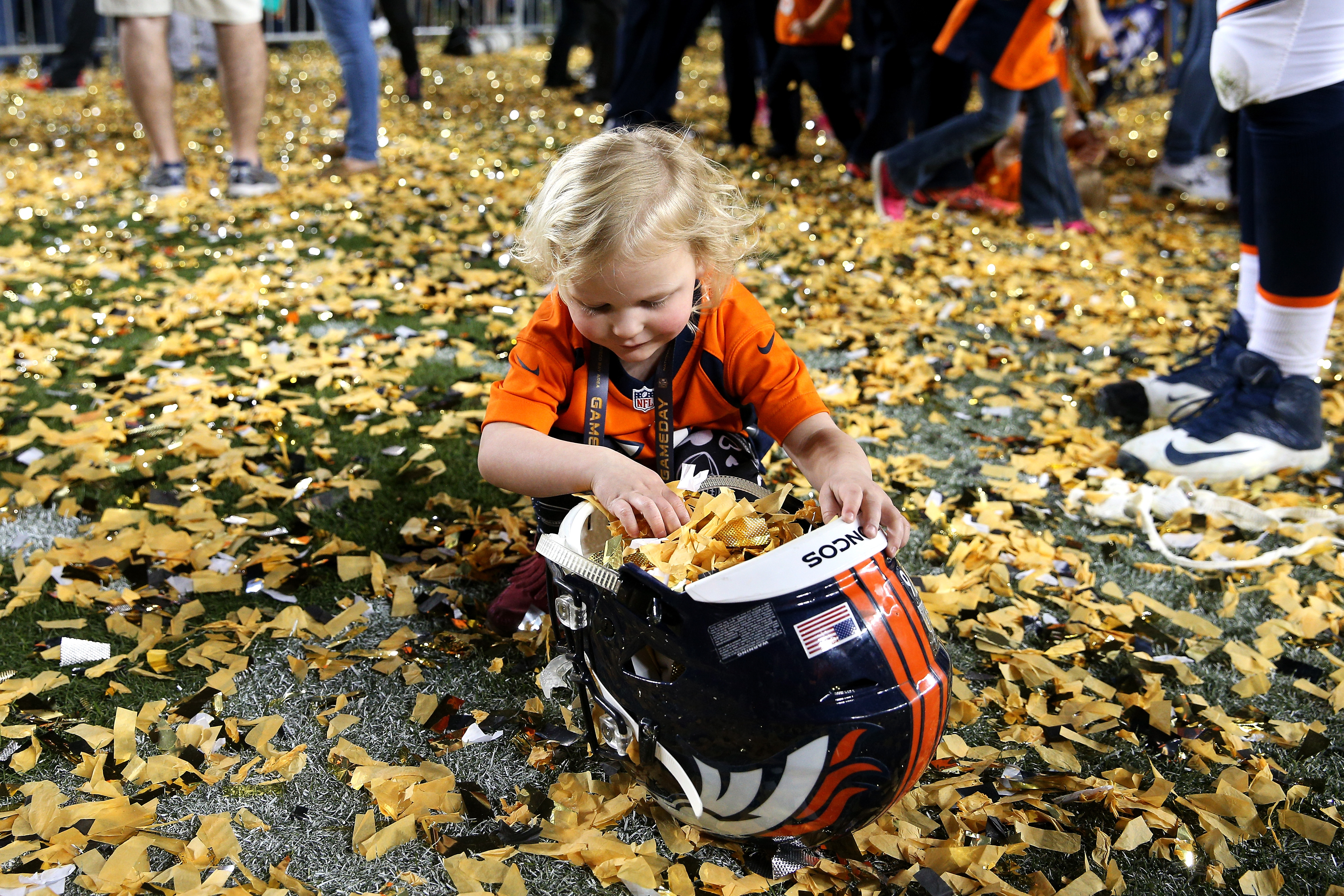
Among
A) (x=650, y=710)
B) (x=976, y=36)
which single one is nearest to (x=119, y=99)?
(x=976, y=36)

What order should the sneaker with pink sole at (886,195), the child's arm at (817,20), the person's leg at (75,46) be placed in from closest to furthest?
the sneaker with pink sole at (886,195) < the child's arm at (817,20) < the person's leg at (75,46)

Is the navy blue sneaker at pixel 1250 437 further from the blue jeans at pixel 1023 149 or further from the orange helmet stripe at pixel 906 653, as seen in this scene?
the blue jeans at pixel 1023 149

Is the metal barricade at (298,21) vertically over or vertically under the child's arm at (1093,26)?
over

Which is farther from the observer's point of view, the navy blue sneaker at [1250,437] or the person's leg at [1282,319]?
the navy blue sneaker at [1250,437]

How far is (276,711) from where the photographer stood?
68.7 inches

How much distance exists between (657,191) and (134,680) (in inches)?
48.6

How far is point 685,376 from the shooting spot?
1.85 m

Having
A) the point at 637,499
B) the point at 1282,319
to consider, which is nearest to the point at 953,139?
the point at 1282,319

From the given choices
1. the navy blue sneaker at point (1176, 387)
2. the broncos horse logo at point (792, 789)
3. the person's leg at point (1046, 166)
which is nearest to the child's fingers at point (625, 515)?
the broncos horse logo at point (792, 789)

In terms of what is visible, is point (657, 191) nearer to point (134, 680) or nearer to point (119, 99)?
point (134, 680)

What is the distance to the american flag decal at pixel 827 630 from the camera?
1265 millimetres

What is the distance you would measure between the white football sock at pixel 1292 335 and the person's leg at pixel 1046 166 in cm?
253

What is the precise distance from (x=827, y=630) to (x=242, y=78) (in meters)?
4.88

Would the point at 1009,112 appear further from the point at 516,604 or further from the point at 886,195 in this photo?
the point at 516,604
